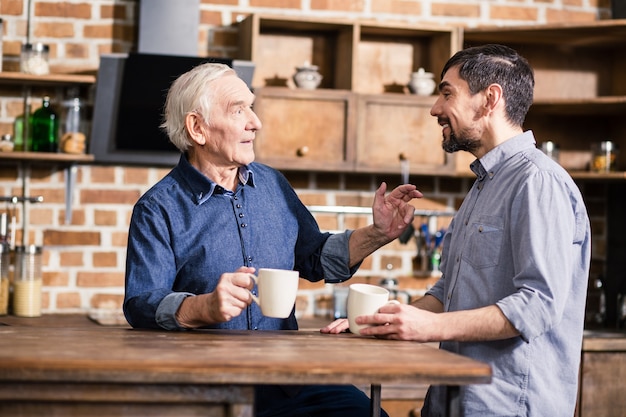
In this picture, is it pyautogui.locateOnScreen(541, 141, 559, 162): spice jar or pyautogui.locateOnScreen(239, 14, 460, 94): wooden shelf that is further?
pyautogui.locateOnScreen(541, 141, 559, 162): spice jar

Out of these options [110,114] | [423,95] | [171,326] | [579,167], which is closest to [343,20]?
[423,95]

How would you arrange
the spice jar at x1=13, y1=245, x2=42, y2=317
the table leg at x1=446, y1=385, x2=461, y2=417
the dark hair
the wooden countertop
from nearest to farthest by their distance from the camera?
the wooden countertop
the table leg at x1=446, y1=385, x2=461, y2=417
the dark hair
the spice jar at x1=13, y1=245, x2=42, y2=317

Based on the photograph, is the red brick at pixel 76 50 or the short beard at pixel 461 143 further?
the red brick at pixel 76 50

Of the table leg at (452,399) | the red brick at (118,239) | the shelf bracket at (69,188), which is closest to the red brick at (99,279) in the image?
the red brick at (118,239)

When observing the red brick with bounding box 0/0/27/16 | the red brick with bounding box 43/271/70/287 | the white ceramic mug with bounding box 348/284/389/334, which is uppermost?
the red brick with bounding box 0/0/27/16

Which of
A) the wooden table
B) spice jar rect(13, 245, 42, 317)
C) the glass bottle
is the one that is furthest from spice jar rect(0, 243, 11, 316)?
the wooden table

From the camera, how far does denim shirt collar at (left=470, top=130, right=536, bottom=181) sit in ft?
7.31

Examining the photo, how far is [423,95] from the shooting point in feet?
12.8

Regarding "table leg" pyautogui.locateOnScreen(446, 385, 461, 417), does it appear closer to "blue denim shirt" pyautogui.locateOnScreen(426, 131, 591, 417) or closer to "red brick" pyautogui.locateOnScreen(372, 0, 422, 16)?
"blue denim shirt" pyautogui.locateOnScreen(426, 131, 591, 417)

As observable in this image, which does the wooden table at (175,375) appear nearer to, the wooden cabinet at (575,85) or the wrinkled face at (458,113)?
the wrinkled face at (458,113)

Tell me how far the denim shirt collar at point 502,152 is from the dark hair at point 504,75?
6 centimetres

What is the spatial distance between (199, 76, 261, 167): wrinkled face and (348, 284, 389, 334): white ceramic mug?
52cm

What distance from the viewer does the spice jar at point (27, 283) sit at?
3.66m

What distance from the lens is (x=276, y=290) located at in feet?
6.31
